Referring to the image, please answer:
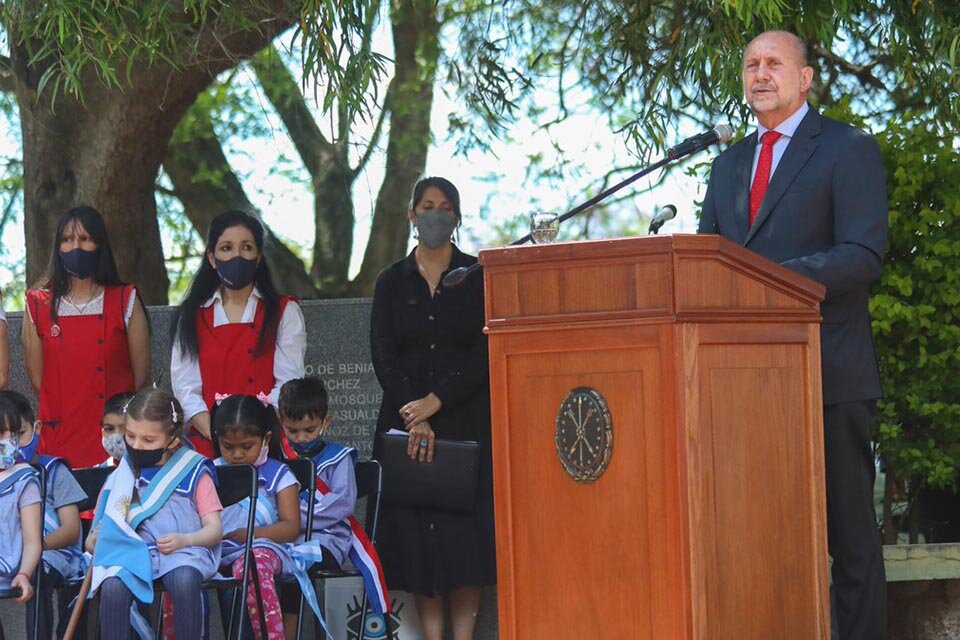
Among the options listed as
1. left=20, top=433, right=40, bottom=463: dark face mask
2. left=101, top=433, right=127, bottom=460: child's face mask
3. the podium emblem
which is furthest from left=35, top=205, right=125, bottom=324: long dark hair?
the podium emblem

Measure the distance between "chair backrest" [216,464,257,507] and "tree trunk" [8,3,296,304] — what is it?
3.10 meters

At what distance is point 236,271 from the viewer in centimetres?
634

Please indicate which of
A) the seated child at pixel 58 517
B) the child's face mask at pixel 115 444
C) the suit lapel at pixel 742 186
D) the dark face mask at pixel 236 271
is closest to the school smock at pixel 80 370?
the child's face mask at pixel 115 444

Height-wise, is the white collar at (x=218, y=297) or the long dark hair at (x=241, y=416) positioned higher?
the white collar at (x=218, y=297)

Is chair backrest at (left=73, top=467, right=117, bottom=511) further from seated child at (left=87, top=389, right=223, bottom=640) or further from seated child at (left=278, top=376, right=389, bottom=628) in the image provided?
seated child at (left=278, top=376, right=389, bottom=628)

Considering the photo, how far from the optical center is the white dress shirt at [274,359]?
6266 mm

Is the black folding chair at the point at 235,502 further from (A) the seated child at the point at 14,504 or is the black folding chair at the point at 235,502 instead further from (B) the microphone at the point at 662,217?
(B) the microphone at the point at 662,217

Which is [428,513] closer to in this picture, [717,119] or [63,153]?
[63,153]

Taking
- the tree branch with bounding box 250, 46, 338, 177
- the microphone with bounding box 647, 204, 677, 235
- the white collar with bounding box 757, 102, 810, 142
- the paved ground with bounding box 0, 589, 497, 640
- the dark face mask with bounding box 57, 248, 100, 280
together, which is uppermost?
the tree branch with bounding box 250, 46, 338, 177

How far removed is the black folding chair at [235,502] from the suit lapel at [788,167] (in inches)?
84.7

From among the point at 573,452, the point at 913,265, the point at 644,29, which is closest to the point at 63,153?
the point at 644,29

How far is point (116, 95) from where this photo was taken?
27.0 ft

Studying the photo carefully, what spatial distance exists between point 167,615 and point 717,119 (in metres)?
5.22

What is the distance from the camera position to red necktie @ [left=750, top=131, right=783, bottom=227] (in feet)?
14.5
